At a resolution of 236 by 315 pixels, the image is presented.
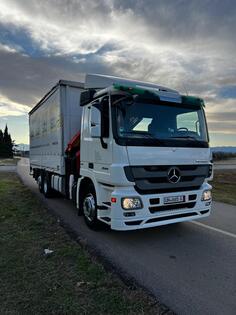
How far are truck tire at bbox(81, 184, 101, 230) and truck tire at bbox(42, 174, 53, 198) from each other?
3.86 metres

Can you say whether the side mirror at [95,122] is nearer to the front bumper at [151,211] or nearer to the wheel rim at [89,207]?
the front bumper at [151,211]

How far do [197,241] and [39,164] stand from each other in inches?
298

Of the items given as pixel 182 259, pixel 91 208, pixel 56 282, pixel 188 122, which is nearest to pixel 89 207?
pixel 91 208

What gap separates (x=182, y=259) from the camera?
466 cm

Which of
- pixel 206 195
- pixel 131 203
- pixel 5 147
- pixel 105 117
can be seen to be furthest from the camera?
pixel 5 147

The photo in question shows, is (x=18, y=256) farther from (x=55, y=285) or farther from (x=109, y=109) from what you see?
(x=109, y=109)

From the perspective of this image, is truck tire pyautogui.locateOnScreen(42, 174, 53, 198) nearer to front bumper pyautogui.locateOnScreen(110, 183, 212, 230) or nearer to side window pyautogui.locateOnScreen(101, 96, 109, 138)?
side window pyautogui.locateOnScreen(101, 96, 109, 138)

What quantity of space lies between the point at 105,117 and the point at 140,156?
99 centimetres

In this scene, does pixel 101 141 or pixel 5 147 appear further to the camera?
pixel 5 147

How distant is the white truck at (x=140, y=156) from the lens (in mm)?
4988

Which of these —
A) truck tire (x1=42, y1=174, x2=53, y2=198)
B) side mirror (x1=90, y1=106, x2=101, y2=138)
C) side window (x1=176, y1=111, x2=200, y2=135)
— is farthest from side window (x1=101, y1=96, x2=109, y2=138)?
truck tire (x1=42, y1=174, x2=53, y2=198)

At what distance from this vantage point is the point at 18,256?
477 cm

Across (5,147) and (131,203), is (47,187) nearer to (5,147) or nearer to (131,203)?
(131,203)

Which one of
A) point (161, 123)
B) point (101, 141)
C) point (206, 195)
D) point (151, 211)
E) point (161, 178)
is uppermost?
point (161, 123)
